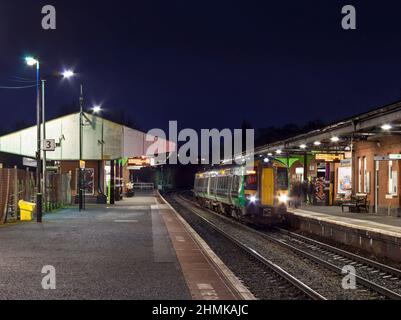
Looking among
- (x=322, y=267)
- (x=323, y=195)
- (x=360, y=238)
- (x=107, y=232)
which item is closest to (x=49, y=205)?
(x=107, y=232)

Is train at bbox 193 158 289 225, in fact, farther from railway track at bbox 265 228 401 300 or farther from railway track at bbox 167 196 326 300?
railway track at bbox 167 196 326 300

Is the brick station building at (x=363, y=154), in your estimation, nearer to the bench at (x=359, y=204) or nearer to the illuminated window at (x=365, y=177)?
the illuminated window at (x=365, y=177)

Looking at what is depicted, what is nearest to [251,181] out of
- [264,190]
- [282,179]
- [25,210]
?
[264,190]

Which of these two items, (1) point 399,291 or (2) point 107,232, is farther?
(2) point 107,232

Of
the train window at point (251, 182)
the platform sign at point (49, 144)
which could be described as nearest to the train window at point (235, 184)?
the train window at point (251, 182)

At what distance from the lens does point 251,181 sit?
83.1ft

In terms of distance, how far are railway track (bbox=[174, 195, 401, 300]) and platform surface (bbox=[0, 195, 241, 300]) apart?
300 centimetres

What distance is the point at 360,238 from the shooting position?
1889 cm

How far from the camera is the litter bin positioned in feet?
81.0

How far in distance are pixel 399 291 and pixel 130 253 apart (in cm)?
625

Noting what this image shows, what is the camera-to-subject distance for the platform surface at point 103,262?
31.7ft

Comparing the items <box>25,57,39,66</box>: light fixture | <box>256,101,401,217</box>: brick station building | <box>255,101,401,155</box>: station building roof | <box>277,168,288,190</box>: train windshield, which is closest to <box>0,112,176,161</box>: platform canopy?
<box>256,101,401,217</box>: brick station building

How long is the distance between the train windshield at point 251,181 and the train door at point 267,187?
0.29 m
